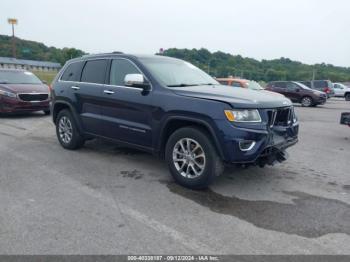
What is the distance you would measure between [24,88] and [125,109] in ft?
23.4

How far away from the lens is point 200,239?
3.22 metres

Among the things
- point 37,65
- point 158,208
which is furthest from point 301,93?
point 37,65

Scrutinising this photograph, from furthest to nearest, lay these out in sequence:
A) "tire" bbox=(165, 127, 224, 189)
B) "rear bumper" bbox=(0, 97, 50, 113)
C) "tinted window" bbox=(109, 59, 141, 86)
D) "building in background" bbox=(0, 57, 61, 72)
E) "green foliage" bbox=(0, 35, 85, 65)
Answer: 1. "building in background" bbox=(0, 57, 61, 72)
2. "green foliage" bbox=(0, 35, 85, 65)
3. "rear bumper" bbox=(0, 97, 50, 113)
4. "tinted window" bbox=(109, 59, 141, 86)
5. "tire" bbox=(165, 127, 224, 189)

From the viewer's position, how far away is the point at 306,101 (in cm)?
1997

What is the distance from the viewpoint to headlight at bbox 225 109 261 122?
4.08 m

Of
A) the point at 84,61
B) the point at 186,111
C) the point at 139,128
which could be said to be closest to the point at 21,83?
the point at 84,61

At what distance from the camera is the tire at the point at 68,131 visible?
6.35m

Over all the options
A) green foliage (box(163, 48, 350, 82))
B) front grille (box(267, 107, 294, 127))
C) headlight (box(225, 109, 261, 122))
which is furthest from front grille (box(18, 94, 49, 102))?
green foliage (box(163, 48, 350, 82))

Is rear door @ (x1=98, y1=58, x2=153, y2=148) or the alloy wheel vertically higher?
rear door @ (x1=98, y1=58, x2=153, y2=148)

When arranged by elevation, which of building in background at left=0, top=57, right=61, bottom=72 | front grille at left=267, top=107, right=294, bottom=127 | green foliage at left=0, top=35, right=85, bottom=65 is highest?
green foliage at left=0, top=35, right=85, bottom=65

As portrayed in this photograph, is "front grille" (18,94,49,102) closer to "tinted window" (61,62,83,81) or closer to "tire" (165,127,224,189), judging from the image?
"tinted window" (61,62,83,81)

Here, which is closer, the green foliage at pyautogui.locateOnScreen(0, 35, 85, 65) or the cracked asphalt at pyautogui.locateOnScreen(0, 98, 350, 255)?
the cracked asphalt at pyautogui.locateOnScreen(0, 98, 350, 255)

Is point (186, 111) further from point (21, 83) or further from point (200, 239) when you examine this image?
point (21, 83)

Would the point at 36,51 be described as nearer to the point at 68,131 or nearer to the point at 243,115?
the point at 68,131
